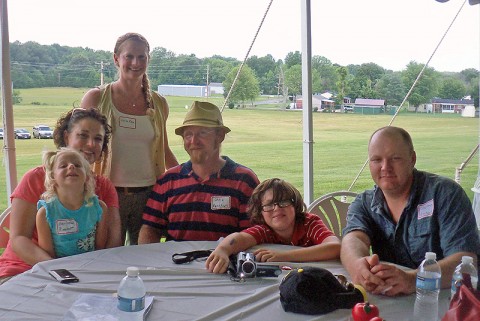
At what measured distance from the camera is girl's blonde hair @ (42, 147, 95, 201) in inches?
92.5

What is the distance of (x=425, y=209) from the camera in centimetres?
213

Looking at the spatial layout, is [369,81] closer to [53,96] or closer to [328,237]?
[53,96]

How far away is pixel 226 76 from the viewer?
16.8ft

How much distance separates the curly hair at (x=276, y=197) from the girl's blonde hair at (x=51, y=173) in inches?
31.1

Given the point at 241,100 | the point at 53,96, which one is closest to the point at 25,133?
the point at 53,96

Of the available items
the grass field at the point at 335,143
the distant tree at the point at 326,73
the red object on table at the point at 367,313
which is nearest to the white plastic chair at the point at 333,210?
the red object on table at the point at 367,313

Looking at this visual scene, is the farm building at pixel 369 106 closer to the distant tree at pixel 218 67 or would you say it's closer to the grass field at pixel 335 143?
the grass field at pixel 335 143

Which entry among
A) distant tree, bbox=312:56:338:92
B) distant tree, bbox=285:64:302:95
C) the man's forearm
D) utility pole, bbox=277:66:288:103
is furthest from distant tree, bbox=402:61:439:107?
the man's forearm

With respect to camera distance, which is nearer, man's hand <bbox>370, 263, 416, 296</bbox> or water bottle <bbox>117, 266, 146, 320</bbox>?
water bottle <bbox>117, 266, 146, 320</bbox>

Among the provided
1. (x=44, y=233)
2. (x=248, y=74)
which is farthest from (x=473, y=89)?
(x=44, y=233)

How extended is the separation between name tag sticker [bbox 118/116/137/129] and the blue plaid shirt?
142 cm

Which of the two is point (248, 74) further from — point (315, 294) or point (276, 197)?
point (315, 294)

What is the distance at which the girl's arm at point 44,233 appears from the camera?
2273 mm

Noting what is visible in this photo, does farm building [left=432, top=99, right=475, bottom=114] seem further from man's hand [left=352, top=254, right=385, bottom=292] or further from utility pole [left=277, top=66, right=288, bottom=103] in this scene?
man's hand [left=352, top=254, right=385, bottom=292]
